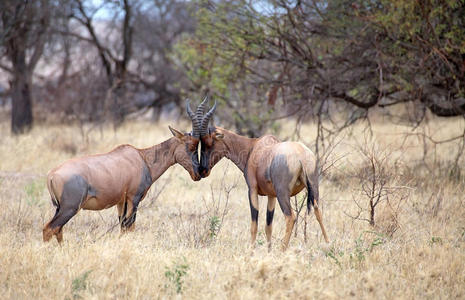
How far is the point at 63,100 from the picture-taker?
69.7 feet

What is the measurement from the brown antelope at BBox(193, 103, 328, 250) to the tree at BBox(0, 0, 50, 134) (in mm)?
10974

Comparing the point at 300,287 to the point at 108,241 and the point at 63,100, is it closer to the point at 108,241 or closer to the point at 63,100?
the point at 108,241

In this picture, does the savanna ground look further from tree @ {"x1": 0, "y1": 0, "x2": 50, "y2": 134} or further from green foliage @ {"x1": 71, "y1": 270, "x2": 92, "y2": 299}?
tree @ {"x1": 0, "y1": 0, "x2": 50, "y2": 134}

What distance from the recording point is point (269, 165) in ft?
18.9

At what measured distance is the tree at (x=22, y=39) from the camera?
52.2 feet

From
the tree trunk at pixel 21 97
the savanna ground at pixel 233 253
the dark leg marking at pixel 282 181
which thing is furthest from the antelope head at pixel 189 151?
the tree trunk at pixel 21 97

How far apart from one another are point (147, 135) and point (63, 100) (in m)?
6.35

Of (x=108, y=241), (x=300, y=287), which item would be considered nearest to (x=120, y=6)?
(x=108, y=241)

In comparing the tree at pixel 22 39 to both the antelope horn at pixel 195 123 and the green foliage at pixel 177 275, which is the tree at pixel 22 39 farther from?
the green foliage at pixel 177 275

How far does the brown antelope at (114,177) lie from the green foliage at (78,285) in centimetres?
99

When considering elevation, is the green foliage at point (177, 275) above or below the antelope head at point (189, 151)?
below

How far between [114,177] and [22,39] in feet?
42.6

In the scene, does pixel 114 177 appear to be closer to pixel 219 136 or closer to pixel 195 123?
pixel 195 123

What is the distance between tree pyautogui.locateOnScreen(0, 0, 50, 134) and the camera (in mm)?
15898
